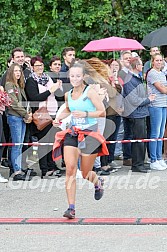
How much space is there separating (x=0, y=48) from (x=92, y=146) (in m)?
8.70

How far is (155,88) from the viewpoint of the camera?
12.5 metres

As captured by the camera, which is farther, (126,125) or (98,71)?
(126,125)

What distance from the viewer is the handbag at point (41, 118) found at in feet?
38.0

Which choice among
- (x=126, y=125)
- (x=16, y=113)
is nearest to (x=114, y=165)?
(x=126, y=125)

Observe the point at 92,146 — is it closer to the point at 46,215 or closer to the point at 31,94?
the point at 46,215

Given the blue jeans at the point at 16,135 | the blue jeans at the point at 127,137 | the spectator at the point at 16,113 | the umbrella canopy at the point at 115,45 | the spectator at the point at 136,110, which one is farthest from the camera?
the umbrella canopy at the point at 115,45

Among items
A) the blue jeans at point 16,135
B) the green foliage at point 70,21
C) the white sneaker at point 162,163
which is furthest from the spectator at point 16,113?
the green foliage at point 70,21

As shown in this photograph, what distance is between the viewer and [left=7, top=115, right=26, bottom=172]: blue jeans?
11.5 m

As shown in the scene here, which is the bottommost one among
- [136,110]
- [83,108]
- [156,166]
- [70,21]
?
[156,166]

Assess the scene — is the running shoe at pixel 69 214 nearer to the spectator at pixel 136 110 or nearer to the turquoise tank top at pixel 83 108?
the turquoise tank top at pixel 83 108

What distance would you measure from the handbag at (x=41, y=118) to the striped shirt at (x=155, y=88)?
186cm

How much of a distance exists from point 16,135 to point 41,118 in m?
0.47

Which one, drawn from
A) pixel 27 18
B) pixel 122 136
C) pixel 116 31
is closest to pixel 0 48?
pixel 27 18

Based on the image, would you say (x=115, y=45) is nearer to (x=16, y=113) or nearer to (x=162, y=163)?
(x=162, y=163)
